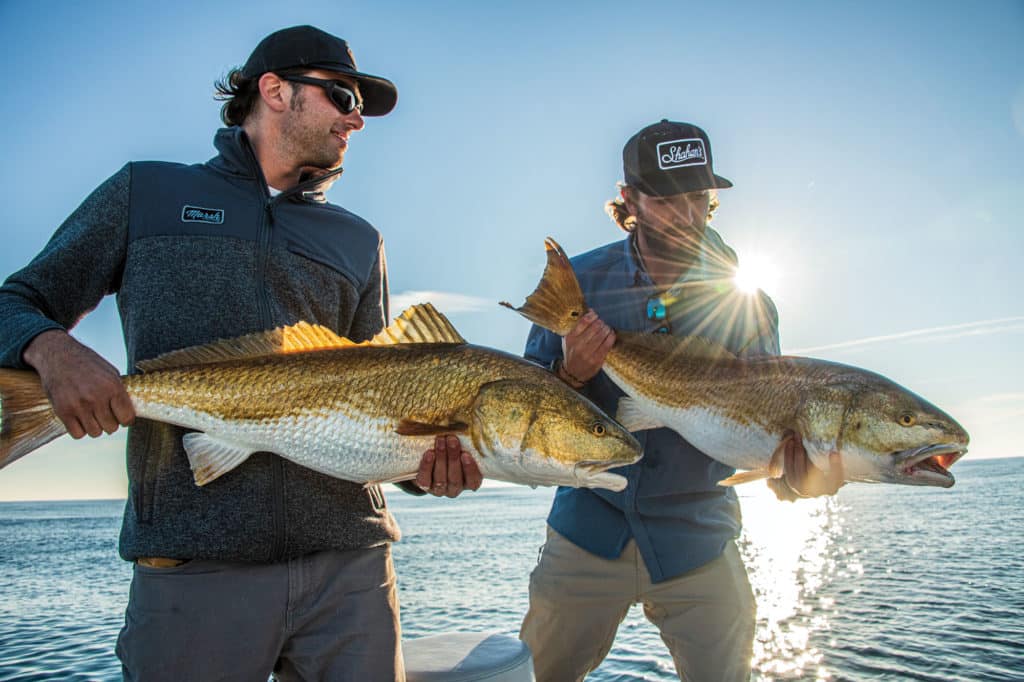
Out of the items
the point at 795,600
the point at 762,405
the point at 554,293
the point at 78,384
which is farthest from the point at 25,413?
the point at 795,600

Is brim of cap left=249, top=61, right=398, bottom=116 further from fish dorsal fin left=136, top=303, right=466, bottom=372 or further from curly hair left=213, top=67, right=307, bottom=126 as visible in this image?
fish dorsal fin left=136, top=303, right=466, bottom=372

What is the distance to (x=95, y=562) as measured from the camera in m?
25.3

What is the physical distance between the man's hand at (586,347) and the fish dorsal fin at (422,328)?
0.86m

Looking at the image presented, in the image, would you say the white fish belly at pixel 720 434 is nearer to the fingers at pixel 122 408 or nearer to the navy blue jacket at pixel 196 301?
the navy blue jacket at pixel 196 301

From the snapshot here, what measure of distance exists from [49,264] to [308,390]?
3.60 ft

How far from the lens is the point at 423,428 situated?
2.83 m

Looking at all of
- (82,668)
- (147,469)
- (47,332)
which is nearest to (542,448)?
(147,469)

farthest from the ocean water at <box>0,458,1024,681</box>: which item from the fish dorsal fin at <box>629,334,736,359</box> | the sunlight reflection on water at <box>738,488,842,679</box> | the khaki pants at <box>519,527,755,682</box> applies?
the fish dorsal fin at <box>629,334,736,359</box>

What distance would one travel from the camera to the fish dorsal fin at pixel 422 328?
125 inches

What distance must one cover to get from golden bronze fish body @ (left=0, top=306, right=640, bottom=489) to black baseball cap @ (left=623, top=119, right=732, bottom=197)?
6.75ft

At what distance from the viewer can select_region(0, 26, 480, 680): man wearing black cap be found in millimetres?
2514

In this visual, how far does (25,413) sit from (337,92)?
1886mm

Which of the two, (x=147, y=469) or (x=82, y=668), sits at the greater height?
(x=147, y=469)

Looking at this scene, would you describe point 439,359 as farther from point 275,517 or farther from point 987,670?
point 987,670
